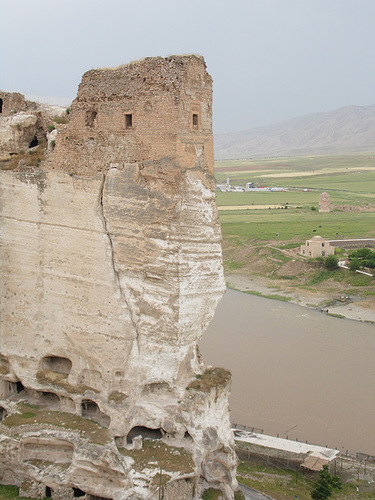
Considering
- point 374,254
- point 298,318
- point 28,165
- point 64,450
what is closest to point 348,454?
point 64,450

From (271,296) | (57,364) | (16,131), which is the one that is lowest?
(271,296)

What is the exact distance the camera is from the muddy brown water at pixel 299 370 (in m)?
20.5

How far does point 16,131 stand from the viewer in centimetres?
1644

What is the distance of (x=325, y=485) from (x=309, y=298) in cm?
2377

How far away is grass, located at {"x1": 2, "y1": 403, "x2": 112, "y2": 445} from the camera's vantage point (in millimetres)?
13656

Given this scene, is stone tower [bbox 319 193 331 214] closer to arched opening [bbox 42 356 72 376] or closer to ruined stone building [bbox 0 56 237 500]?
arched opening [bbox 42 356 72 376]

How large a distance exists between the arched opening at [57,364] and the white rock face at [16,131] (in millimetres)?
5286

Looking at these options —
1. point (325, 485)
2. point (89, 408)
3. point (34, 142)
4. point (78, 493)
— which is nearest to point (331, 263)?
point (325, 485)

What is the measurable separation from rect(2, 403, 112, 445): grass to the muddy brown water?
753 cm

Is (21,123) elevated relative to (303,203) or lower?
elevated

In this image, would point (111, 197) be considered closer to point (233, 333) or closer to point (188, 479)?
point (188, 479)

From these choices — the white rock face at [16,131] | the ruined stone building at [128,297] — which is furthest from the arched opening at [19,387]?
the white rock face at [16,131]

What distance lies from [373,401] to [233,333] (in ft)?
30.7

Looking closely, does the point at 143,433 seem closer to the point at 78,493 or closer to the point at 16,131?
the point at 78,493
